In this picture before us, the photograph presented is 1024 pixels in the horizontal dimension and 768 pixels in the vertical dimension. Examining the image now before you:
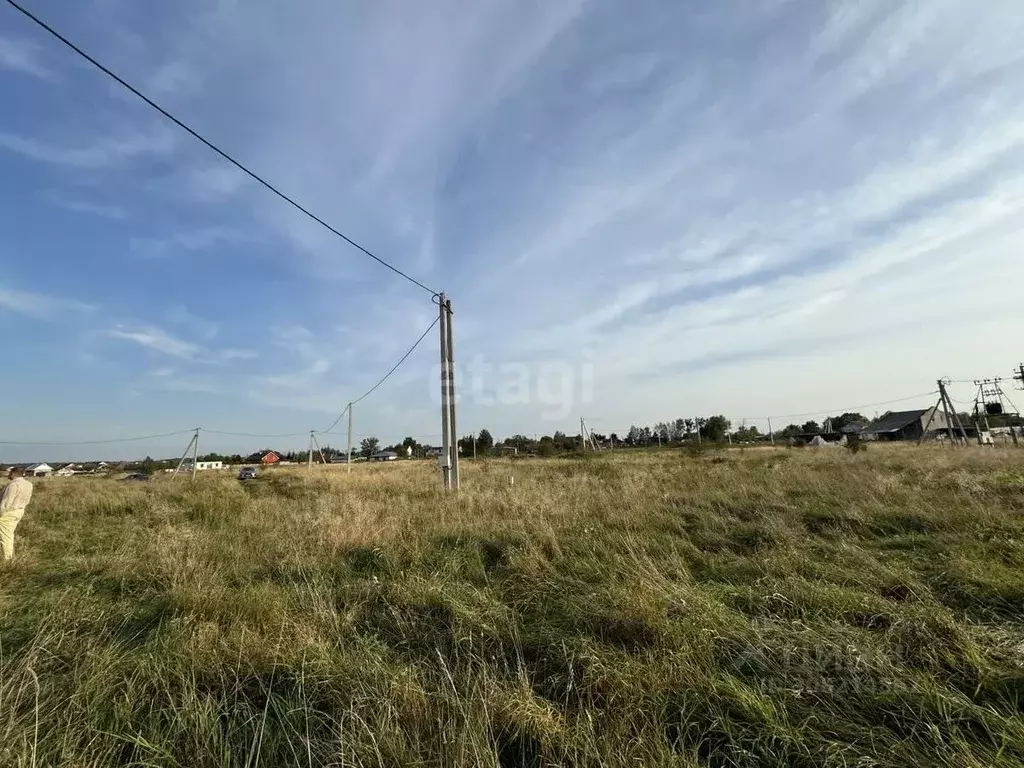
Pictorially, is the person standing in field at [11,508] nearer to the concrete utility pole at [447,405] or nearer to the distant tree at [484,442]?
the concrete utility pole at [447,405]

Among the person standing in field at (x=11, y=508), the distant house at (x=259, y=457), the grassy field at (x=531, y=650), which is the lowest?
the grassy field at (x=531, y=650)

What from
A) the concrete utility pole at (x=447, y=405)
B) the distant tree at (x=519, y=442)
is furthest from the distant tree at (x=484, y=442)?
the concrete utility pole at (x=447, y=405)

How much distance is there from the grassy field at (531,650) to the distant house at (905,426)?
7381 centimetres

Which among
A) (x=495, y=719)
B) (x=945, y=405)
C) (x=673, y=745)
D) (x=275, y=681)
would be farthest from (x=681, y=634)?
(x=945, y=405)

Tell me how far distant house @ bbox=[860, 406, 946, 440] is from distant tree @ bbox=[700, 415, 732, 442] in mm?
17410

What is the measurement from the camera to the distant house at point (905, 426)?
209ft

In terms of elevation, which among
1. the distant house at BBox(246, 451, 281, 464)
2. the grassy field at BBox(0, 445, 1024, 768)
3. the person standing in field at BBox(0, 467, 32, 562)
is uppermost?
the distant house at BBox(246, 451, 281, 464)

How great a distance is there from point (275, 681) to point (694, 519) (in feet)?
21.0

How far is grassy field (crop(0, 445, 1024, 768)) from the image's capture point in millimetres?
2219

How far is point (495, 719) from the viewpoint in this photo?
7.88ft

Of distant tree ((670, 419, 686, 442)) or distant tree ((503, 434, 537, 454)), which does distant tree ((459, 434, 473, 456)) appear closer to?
distant tree ((503, 434, 537, 454))

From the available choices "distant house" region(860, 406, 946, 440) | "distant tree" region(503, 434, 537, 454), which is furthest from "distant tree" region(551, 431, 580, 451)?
"distant house" region(860, 406, 946, 440)

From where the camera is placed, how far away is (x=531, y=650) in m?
3.29

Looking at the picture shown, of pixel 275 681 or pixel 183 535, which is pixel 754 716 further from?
pixel 183 535
